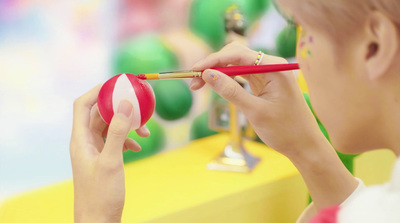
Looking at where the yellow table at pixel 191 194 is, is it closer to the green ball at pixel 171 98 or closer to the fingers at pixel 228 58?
the green ball at pixel 171 98

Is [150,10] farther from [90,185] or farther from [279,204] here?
[90,185]

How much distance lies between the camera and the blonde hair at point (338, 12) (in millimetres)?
422

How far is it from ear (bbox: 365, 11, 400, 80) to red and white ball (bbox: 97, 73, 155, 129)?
0.38m

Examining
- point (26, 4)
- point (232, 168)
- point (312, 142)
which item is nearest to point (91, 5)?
point (26, 4)

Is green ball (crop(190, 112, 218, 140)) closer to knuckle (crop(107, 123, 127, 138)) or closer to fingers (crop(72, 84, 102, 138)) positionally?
fingers (crop(72, 84, 102, 138))

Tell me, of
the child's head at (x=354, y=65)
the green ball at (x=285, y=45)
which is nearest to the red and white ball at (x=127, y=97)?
the child's head at (x=354, y=65)

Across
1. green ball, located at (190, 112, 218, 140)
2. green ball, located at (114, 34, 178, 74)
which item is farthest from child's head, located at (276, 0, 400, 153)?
green ball, located at (190, 112, 218, 140)

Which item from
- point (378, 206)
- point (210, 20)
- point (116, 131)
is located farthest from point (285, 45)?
point (378, 206)

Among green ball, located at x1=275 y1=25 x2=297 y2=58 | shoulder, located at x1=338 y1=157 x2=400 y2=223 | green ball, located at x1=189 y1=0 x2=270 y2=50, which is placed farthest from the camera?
green ball, located at x1=275 y1=25 x2=297 y2=58

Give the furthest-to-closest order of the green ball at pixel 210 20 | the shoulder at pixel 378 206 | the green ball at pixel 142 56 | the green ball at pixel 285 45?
the green ball at pixel 285 45, the green ball at pixel 210 20, the green ball at pixel 142 56, the shoulder at pixel 378 206

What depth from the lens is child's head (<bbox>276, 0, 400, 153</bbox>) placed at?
43cm

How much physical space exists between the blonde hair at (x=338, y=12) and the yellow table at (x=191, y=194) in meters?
0.68

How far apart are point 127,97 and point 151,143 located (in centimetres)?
63

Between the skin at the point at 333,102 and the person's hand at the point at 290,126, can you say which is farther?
the person's hand at the point at 290,126
